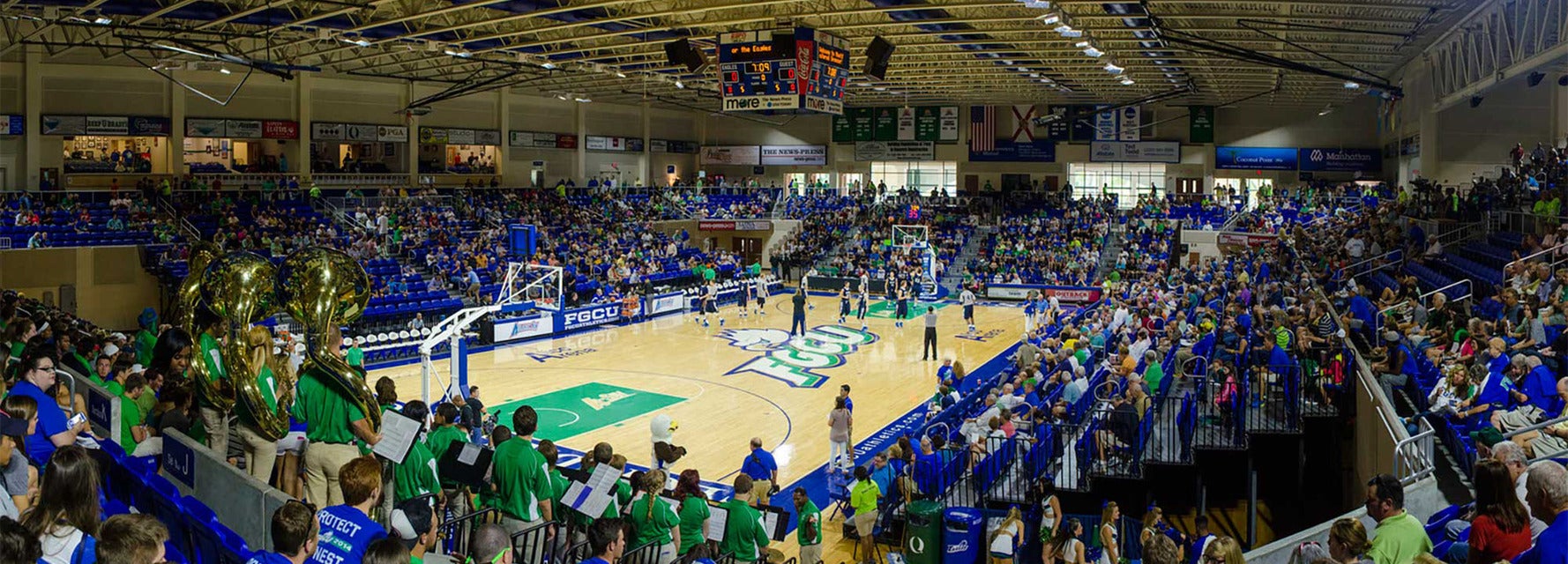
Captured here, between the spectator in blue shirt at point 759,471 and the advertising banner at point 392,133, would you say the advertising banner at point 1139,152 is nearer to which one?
the advertising banner at point 392,133

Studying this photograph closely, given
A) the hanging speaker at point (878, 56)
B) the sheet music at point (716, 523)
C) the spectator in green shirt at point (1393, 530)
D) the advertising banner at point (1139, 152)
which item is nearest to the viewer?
the spectator in green shirt at point (1393, 530)

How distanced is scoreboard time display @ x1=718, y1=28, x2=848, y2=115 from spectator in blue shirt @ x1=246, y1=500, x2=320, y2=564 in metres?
16.8

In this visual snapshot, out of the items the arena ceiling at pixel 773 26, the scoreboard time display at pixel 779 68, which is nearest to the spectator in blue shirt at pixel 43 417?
the arena ceiling at pixel 773 26

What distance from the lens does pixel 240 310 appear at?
25.1ft

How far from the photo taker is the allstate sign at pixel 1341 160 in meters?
43.6

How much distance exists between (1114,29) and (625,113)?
2715 centimetres

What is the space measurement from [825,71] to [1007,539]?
13.2 meters

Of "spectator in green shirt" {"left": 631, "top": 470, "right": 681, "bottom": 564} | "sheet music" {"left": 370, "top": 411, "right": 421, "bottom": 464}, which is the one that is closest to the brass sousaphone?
"sheet music" {"left": 370, "top": 411, "right": 421, "bottom": 464}

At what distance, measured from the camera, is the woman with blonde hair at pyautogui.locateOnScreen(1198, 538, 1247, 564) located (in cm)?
621

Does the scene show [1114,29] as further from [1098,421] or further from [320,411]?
[320,411]

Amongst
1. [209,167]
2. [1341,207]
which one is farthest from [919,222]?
[209,167]

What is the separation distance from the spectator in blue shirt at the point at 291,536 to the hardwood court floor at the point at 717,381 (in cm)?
1028

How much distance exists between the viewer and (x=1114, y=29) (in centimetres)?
2467

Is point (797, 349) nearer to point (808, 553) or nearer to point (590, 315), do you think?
point (590, 315)
